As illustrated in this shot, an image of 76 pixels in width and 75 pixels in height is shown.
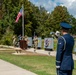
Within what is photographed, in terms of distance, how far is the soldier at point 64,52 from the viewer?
6.92 m

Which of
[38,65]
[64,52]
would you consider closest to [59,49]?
[64,52]

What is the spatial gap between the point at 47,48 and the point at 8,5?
37.5m

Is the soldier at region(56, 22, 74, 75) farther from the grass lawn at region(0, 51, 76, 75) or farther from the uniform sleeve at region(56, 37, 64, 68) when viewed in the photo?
the grass lawn at region(0, 51, 76, 75)

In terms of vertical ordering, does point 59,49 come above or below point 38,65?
above

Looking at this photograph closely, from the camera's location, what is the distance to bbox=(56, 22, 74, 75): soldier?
6.92 m

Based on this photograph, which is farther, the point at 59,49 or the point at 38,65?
the point at 38,65

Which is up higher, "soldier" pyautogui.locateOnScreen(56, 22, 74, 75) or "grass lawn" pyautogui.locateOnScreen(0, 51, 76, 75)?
"soldier" pyautogui.locateOnScreen(56, 22, 74, 75)

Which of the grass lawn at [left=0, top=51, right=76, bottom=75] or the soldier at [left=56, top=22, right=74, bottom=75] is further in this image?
the grass lawn at [left=0, top=51, right=76, bottom=75]

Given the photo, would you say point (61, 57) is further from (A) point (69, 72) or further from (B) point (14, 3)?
(B) point (14, 3)

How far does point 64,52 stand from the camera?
23.0ft

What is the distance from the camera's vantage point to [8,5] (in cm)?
7038

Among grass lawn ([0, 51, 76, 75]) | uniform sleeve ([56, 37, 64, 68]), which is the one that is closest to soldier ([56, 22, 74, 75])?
uniform sleeve ([56, 37, 64, 68])

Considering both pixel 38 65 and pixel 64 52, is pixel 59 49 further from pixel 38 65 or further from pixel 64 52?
pixel 38 65

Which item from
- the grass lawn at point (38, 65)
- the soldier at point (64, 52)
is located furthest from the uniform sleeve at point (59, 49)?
the grass lawn at point (38, 65)
